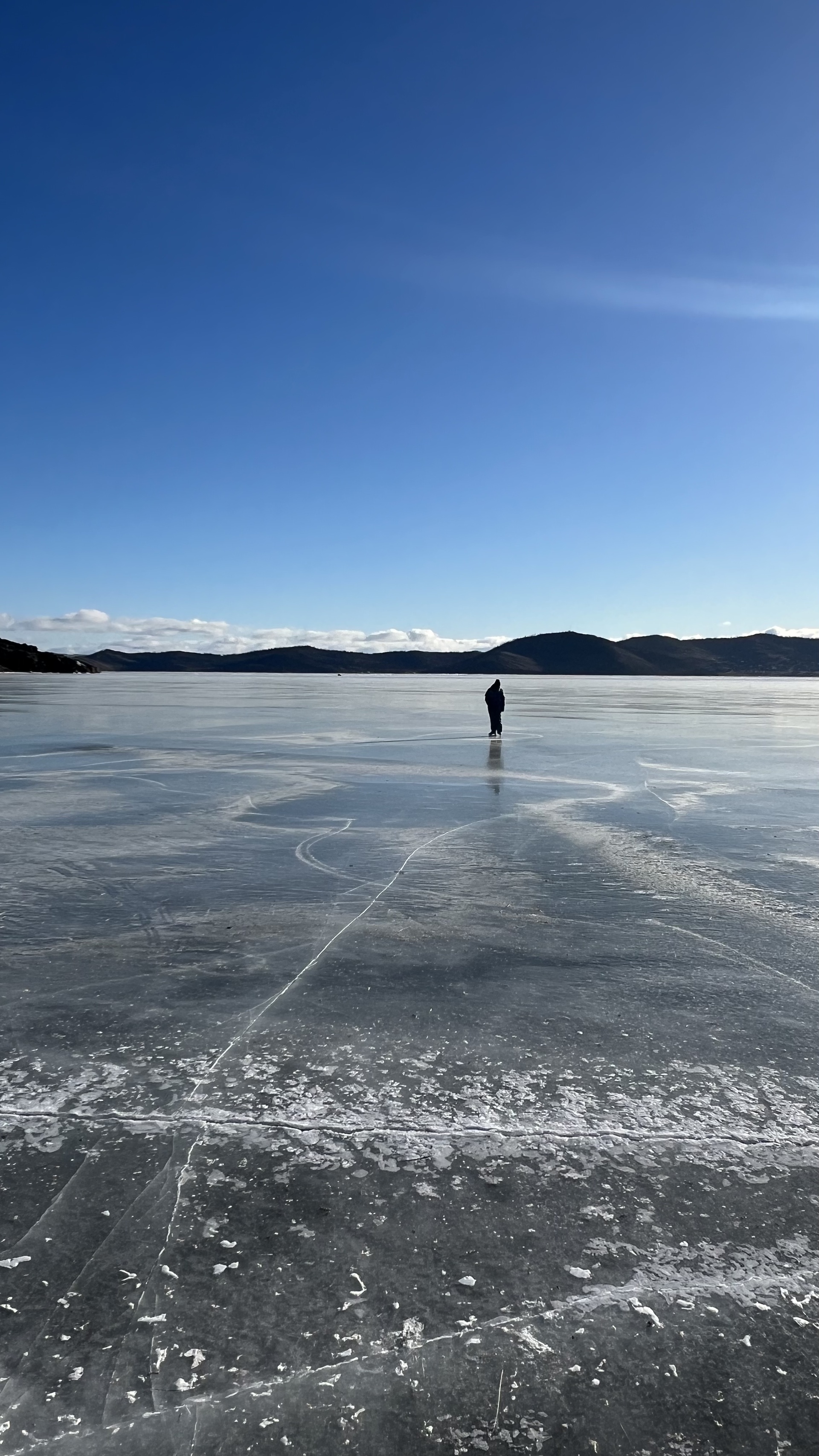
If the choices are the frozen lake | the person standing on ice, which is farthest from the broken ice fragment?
the person standing on ice

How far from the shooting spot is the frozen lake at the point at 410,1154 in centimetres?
203

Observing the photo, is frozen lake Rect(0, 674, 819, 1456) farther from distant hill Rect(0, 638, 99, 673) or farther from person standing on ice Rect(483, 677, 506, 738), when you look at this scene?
distant hill Rect(0, 638, 99, 673)

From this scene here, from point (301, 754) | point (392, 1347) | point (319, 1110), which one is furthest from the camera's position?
point (301, 754)

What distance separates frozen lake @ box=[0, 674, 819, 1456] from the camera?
2033 mm

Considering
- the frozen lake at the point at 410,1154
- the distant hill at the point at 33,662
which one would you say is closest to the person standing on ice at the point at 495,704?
the frozen lake at the point at 410,1154

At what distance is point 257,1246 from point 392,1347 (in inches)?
21.1

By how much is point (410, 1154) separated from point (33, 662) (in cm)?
13511

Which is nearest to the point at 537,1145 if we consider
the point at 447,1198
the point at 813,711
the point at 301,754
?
the point at 447,1198

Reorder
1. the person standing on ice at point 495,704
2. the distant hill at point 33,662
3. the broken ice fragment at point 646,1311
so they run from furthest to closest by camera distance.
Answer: the distant hill at point 33,662, the person standing on ice at point 495,704, the broken ice fragment at point 646,1311

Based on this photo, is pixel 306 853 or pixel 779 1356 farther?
pixel 306 853

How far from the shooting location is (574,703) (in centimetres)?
4469

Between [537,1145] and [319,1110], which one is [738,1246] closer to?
[537,1145]

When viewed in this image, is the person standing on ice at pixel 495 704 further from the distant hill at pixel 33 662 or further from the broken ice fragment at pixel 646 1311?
the distant hill at pixel 33 662

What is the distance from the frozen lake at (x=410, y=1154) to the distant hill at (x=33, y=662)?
117m
